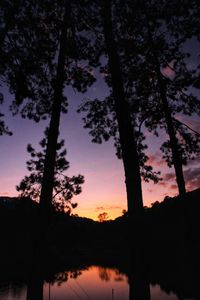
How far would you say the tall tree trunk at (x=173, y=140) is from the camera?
1373cm

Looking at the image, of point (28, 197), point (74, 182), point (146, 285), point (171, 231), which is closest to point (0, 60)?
point (146, 285)

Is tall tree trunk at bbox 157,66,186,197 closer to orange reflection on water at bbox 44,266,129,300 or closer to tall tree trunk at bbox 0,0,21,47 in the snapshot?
tall tree trunk at bbox 0,0,21,47

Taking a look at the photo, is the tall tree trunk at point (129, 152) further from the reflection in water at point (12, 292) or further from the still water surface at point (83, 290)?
the reflection in water at point (12, 292)

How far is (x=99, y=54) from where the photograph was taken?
43.8 feet

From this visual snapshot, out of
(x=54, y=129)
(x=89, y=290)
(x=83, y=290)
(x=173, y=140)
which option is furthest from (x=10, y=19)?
(x=83, y=290)

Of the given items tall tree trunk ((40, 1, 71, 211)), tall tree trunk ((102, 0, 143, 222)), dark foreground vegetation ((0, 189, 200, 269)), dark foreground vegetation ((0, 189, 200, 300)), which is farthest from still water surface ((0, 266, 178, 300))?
tall tree trunk ((102, 0, 143, 222))

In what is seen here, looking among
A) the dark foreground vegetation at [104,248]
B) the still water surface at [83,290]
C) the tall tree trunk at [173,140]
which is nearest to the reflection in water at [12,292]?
the still water surface at [83,290]

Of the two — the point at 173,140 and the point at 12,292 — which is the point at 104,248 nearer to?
the point at 12,292

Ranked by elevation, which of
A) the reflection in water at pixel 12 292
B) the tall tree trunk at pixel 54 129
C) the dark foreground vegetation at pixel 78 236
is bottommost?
the reflection in water at pixel 12 292

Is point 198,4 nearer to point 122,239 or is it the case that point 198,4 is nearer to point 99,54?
point 99,54

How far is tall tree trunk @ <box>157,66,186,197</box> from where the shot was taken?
1373 cm

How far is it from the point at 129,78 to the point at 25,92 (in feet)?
15.9

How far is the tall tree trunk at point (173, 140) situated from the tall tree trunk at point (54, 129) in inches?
196

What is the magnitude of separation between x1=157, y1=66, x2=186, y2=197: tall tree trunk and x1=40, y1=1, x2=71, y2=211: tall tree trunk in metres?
4.97
